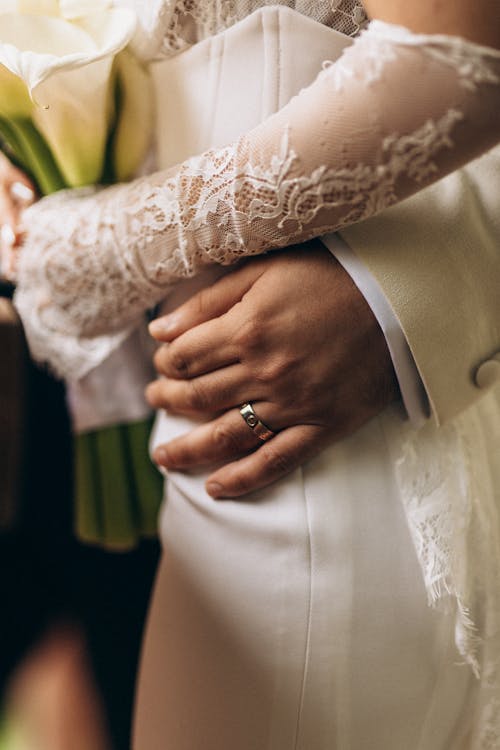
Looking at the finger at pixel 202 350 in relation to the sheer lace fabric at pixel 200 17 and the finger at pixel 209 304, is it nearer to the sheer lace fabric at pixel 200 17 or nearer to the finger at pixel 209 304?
the finger at pixel 209 304

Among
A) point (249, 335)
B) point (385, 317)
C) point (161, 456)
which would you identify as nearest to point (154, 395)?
point (161, 456)

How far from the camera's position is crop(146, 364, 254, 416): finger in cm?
66

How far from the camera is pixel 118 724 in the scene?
1.52 meters

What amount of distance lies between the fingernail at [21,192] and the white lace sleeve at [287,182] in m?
0.14

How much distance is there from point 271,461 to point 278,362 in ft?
0.32

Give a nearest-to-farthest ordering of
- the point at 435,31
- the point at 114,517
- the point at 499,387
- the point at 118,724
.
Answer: the point at 435,31 < the point at 499,387 < the point at 114,517 < the point at 118,724

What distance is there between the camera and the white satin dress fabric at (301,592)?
0.64m

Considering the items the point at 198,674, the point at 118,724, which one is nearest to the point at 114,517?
the point at 198,674

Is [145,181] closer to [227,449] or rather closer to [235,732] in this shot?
[227,449]

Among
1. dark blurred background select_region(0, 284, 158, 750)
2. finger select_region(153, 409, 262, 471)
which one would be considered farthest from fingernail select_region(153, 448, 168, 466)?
dark blurred background select_region(0, 284, 158, 750)

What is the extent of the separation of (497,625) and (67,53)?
2.30 feet

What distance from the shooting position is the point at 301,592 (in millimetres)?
646

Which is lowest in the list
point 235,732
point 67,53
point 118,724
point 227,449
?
point 118,724

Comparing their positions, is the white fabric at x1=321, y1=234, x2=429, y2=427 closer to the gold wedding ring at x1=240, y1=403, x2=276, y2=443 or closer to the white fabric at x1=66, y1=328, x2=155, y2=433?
the gold wedding ring at x1=240, y1=403, x2=276, y2=443
